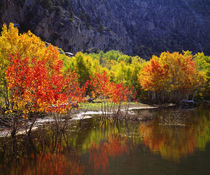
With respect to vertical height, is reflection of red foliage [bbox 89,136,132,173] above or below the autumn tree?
below

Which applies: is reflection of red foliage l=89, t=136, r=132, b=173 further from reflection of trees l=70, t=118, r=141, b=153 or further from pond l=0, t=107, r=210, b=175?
reflection of trees l=70, t=118, r=141, b=153

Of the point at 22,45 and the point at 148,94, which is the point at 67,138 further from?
the point at 148,94

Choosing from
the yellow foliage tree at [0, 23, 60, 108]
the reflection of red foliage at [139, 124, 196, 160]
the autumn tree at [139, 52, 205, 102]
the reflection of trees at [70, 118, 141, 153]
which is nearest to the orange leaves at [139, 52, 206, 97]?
the autumn tree at [139, 52, 205, 102]

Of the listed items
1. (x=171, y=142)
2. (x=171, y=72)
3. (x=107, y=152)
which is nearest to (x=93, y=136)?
(x=107, y=152)

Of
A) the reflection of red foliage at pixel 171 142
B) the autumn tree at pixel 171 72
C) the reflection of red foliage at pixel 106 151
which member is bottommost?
the reflection of red foliage at pixel 106 151

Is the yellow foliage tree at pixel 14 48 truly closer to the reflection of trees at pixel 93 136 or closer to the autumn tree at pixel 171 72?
the reflection of trees at pixel 93 136

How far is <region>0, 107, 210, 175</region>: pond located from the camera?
10.2m

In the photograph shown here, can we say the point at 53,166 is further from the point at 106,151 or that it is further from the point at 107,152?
the point at 106,151

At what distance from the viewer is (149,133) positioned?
1795cm

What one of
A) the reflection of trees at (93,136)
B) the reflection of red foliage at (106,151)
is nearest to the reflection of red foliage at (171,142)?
the reflection of trees at (93,136)

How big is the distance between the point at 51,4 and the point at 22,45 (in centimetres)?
13593

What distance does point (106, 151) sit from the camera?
43.9 feet

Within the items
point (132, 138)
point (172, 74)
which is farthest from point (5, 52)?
point (172, 74)

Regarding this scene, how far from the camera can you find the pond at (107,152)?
10188 millimetres
